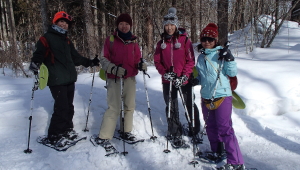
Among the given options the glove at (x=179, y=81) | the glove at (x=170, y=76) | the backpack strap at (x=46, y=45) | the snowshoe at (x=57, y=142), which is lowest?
the snowshoe at (x=57, y=142)

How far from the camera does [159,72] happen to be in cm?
384

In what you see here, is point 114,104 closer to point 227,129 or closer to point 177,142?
point 177,142

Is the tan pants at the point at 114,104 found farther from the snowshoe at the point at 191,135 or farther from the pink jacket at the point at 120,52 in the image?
the snowshoe at the point at 191,135

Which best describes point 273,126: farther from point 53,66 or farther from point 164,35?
point 53,66

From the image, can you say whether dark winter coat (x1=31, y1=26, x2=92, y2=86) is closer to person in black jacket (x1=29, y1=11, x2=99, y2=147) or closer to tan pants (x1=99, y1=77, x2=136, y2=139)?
person in black jacket (x1=29, y1=11, x2=99, y2=147)

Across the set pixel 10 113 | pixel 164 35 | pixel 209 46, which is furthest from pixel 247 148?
pixel 10 113

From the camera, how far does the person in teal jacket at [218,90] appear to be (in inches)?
123

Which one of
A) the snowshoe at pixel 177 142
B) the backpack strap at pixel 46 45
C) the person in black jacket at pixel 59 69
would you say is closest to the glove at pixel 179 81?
the snowshoe at pixel 177 142

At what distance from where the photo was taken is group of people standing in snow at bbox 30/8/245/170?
3.29 metres

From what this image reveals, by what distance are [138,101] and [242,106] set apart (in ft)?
8.19

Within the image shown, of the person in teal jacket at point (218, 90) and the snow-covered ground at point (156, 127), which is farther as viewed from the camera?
the snow-covered ground at point (156, 127)

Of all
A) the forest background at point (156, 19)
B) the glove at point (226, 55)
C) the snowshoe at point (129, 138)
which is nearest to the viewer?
the glove at point (226, 55)

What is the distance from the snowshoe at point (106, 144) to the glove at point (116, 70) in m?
1.11

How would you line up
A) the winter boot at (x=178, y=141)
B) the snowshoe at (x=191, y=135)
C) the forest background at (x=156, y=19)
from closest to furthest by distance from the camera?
the winter boot at (x=178, y=141), the snowshoe at (x=191, y=135), the forest background at (x=156, y=19)
